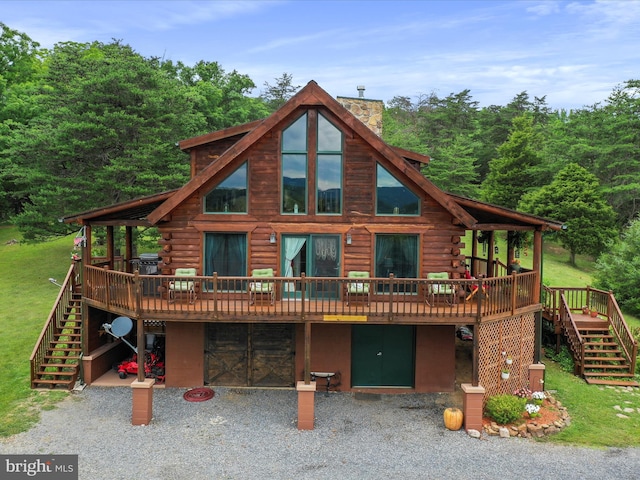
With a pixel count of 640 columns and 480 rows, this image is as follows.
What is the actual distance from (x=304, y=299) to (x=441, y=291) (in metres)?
4.14

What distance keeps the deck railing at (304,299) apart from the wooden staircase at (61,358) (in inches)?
75.6

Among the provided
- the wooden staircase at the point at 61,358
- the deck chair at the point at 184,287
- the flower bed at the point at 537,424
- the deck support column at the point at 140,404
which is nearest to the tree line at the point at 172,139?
the wooden staircase at the point at 61,358

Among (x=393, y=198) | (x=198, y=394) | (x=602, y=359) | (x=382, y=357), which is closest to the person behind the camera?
(x=393, y=198)

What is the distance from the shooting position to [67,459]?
9984mm

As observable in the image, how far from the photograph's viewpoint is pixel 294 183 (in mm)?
13641

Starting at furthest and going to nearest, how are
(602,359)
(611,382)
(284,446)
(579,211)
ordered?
(579,211) < (602,359) < (611,382) < (284,446)

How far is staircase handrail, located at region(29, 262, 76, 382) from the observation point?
1369cm

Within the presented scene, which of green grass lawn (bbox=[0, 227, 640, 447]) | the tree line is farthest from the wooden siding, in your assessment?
the tree line

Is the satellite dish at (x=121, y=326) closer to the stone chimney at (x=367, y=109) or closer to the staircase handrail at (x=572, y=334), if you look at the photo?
the stone chimney at (x=367, y=109)

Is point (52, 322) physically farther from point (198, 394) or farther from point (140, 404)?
point (198, 394)

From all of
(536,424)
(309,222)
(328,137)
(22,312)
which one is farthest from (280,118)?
(22,312)

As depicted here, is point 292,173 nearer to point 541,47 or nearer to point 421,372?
point 421,372

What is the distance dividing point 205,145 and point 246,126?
1.55 m

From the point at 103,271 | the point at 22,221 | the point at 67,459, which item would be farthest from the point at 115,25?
the point at 67,459
